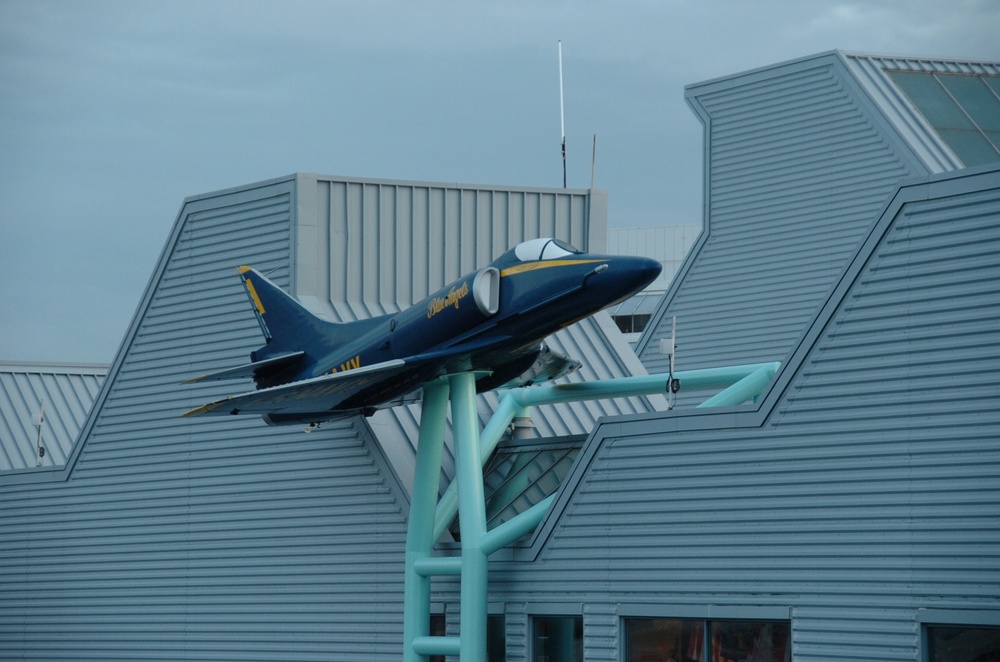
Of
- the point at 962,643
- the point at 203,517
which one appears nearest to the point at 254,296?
the point at 203,517

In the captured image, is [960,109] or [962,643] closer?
[962,643]

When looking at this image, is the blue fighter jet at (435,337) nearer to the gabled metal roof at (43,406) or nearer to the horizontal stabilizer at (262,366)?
the horizontal stabilizer at (262,366)

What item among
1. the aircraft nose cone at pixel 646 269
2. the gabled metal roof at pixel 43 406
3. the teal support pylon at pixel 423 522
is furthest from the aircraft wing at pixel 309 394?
the gabled metal roof at pixel 43 406

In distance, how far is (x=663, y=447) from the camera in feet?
61.2

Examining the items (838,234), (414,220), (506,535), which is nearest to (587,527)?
(506,535)

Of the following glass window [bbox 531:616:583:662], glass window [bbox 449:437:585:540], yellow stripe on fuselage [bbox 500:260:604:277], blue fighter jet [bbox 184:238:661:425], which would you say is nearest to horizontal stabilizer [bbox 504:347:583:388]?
blue fighter jet [bbox 184:238:661:425]

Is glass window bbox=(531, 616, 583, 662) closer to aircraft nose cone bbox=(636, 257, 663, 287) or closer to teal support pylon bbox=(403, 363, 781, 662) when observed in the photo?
teal support pylon bbox=(403, 363, 781, 662)

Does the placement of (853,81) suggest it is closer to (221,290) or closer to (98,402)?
(221,290)

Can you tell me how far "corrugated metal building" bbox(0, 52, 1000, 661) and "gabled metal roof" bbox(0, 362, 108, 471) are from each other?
28.1 ft

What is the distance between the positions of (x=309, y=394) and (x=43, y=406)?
69.2ft

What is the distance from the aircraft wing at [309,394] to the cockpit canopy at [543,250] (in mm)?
2193

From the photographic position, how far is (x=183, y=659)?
25.4 m

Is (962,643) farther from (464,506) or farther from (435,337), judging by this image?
(435,337)

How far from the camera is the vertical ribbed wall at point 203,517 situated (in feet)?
76.3
